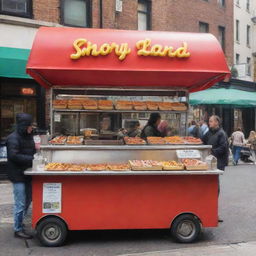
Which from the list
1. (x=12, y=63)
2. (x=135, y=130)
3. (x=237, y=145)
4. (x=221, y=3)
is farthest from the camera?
(x=221, y=3)

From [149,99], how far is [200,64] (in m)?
1.89

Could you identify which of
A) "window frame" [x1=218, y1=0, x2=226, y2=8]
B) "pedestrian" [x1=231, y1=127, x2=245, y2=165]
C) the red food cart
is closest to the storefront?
the red food cart

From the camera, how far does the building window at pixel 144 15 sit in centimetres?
1675

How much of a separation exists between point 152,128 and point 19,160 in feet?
9.11

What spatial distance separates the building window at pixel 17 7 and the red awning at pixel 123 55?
633cm

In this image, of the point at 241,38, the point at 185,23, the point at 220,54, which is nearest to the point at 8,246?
the point at 220,54

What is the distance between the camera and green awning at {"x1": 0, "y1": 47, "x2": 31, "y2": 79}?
10.3 m

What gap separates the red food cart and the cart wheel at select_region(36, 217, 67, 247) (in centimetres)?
1

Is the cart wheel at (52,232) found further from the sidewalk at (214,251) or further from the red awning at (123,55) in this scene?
the red awning at (123,55)

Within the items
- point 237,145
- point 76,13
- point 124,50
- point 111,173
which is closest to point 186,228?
point 111,173

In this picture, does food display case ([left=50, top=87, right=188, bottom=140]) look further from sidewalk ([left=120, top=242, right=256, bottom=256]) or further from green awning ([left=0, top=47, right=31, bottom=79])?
green awning ([left=0, top=47, right=31, bottom=79])

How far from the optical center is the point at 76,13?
13484mm

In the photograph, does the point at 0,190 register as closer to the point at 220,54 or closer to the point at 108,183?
the point at 108,183

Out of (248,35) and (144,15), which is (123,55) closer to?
(144,15)
